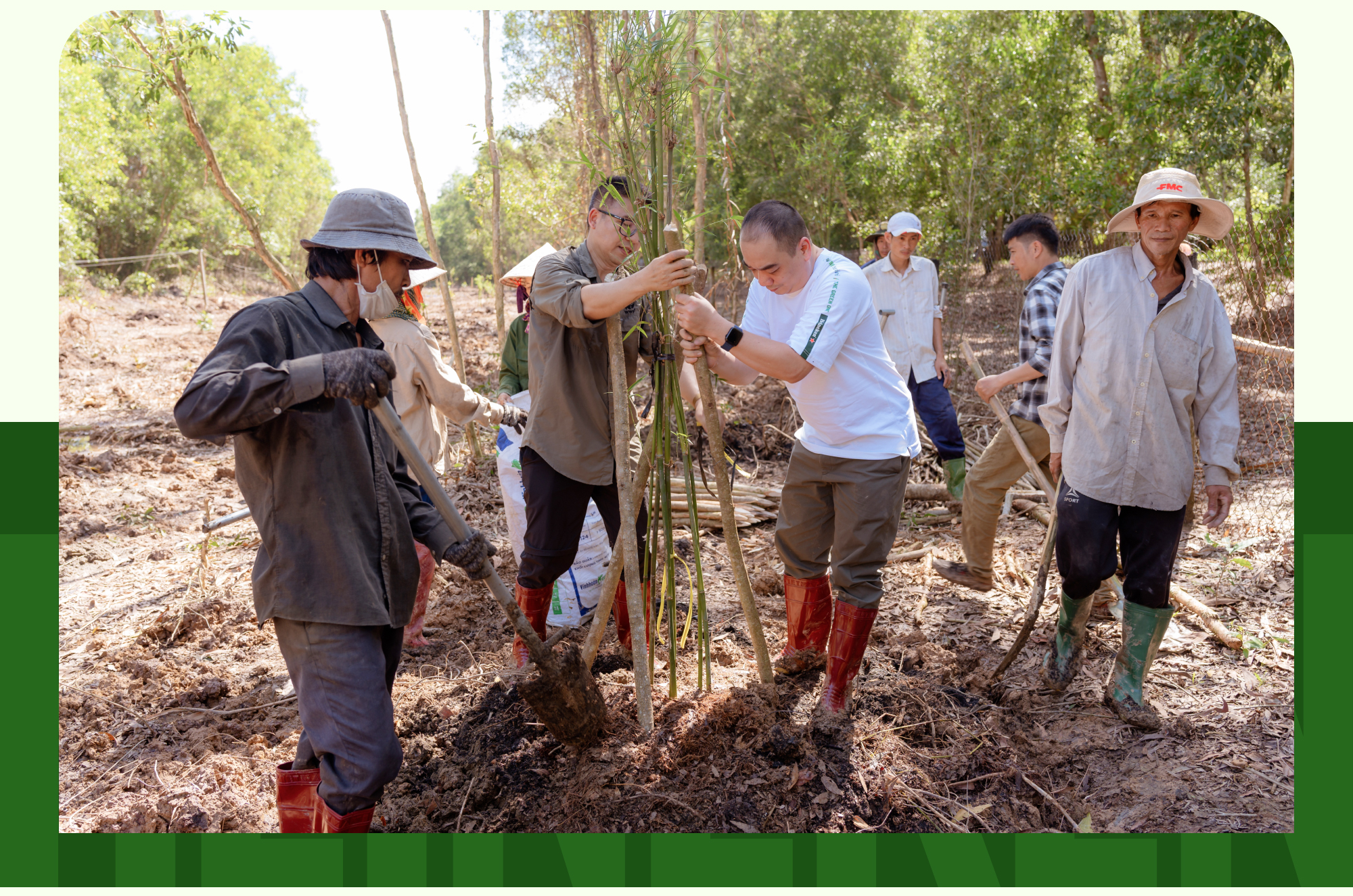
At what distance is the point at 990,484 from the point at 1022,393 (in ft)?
1.76

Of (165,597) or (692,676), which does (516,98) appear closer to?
(165,597)

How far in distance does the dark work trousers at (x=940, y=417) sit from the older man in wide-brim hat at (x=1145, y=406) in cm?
285

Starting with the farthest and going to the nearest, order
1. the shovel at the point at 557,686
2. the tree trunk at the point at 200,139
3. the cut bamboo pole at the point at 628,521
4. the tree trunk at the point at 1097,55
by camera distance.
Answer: the tree trunk at the point at 1097,55 → the tree trunk at the point at 200,139 → the cut bamboo pole at the point at 628,521 → the shovel at the point at 557,686

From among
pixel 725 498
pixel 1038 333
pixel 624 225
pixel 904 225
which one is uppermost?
pixel 904 225

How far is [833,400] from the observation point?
10.5ft

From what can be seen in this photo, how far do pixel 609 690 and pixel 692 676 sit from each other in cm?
41

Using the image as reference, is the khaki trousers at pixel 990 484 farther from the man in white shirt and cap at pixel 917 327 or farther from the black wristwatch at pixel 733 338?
the black wristwatch at pixel 733 338

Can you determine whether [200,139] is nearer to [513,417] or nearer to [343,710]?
[513,417]

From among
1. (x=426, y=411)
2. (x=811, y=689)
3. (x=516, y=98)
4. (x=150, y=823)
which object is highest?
(x=516, y=98)

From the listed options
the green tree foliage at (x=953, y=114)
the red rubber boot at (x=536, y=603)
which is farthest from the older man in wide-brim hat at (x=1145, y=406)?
the red rubber boot at (x=536, y=603)

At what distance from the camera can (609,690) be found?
3.44 meters

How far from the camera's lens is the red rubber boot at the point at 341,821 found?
217cm


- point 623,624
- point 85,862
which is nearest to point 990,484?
point 623,624

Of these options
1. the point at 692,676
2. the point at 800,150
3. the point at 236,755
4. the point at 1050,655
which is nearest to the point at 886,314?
the point at 1050,655
